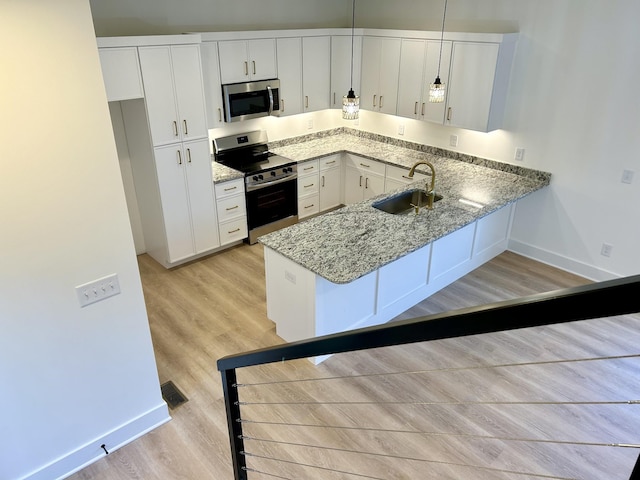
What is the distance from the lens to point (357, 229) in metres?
3.85

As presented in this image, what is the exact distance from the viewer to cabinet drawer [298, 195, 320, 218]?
603 cm

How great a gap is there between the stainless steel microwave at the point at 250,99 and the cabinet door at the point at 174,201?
0.87 m

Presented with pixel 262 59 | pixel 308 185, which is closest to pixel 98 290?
pixel 262 59

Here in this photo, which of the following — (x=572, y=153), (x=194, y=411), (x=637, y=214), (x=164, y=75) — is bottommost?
(x=194, y=411)

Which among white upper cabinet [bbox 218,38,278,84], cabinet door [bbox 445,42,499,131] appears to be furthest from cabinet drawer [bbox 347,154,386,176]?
white upper cabinet [bbox 218,38,278,84]

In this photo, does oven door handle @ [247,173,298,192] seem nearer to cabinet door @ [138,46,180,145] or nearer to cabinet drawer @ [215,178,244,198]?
cabinet drawer @ [215,178,244,198]

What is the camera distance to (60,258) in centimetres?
241

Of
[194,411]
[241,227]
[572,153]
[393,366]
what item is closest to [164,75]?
[241,227]

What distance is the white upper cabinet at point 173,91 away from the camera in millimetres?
4238

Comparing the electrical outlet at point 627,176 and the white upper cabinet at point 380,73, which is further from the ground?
the white upper cabinet at point 380,73

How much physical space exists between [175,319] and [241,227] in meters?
1.52

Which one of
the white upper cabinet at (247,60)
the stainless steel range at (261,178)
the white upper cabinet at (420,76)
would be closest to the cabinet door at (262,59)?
the white upper cabinet at (247,60)

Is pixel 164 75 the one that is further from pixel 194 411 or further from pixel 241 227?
pixel 194 411

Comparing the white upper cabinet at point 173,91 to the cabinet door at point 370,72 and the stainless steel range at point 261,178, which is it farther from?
the cabinet door at point 370,72
